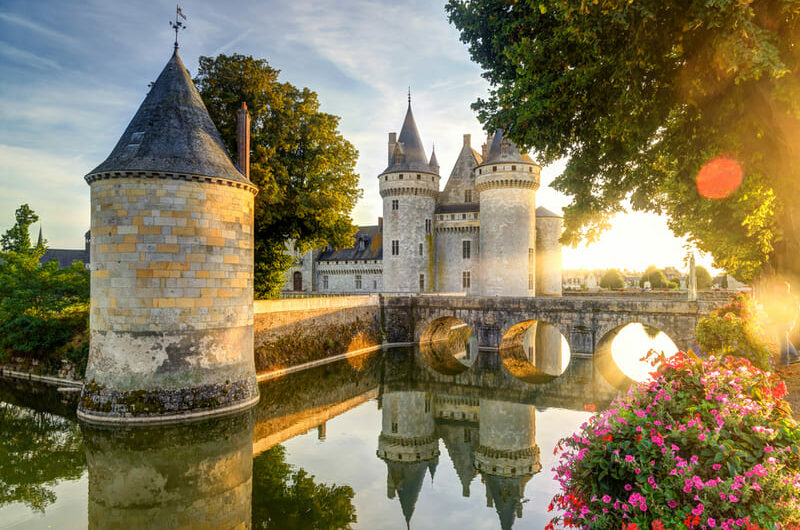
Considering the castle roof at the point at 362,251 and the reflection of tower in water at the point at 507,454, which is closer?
the reflection of tower in water at the point at 507,454

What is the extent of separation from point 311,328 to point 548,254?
21679 millimetres

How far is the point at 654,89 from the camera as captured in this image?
23.8 feet

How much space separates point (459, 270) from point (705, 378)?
103ft

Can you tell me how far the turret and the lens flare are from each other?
2614 cm

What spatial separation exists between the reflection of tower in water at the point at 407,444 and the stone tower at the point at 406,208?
1796cm

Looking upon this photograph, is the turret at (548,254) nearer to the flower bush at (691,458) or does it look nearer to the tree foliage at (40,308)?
the tree foliage at (40,308)

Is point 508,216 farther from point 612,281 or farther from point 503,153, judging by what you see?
point 612,281

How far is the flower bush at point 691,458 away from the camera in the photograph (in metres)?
3.40

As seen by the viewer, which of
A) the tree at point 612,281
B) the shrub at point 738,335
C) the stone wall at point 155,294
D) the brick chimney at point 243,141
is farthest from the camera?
the tree at point 612,281

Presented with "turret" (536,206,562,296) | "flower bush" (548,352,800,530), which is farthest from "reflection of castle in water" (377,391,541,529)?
"turret" (536,206,562,296)

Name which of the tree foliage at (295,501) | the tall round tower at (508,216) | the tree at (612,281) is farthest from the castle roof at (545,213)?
the tree foliage at (295,501)

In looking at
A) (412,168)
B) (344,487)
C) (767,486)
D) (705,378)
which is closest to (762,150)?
(705,378)

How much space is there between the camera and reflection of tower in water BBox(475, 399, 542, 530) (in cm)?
826

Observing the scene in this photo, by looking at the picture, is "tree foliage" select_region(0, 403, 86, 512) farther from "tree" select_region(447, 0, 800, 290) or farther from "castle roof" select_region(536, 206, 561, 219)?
"castle roof" select_region(536, 206, 561, 219)
